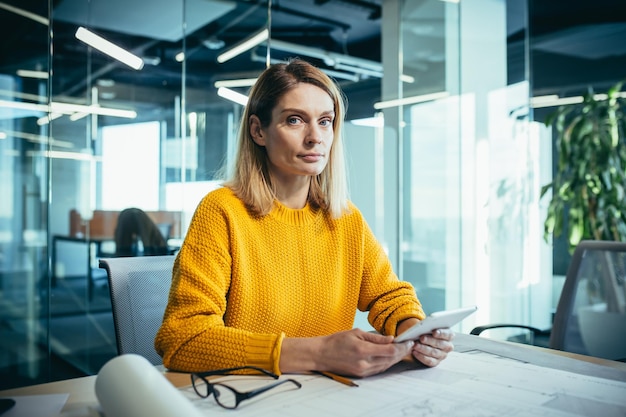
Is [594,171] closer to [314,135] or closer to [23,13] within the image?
[314,135]

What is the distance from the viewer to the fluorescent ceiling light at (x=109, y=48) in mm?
3022

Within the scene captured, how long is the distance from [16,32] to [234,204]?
2303mm

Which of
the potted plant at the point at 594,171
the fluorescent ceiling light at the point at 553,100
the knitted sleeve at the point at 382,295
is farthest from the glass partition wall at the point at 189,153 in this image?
the knitted sleeve at the point at 382,295

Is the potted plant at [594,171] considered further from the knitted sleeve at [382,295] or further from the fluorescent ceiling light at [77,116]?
the fluorescent ceiling light at [77,116]

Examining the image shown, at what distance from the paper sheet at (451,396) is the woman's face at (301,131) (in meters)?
0.58

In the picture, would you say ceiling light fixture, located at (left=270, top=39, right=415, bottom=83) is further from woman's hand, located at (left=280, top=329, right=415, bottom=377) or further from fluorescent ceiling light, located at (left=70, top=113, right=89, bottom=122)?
woman's hand, located at (left=280, top=329, right=415, bottom=377)

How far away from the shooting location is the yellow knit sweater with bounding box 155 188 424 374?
1.05 m

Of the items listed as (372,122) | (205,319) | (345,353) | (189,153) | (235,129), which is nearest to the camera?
(345,353)

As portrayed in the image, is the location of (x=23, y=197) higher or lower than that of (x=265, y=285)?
higher

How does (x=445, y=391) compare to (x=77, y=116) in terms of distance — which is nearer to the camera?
(x=445, y=391)

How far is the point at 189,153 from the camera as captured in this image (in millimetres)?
3268

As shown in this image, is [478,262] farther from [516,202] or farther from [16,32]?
[16,32]

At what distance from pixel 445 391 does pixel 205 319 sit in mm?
505

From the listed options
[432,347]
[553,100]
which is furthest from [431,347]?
[553,100]
